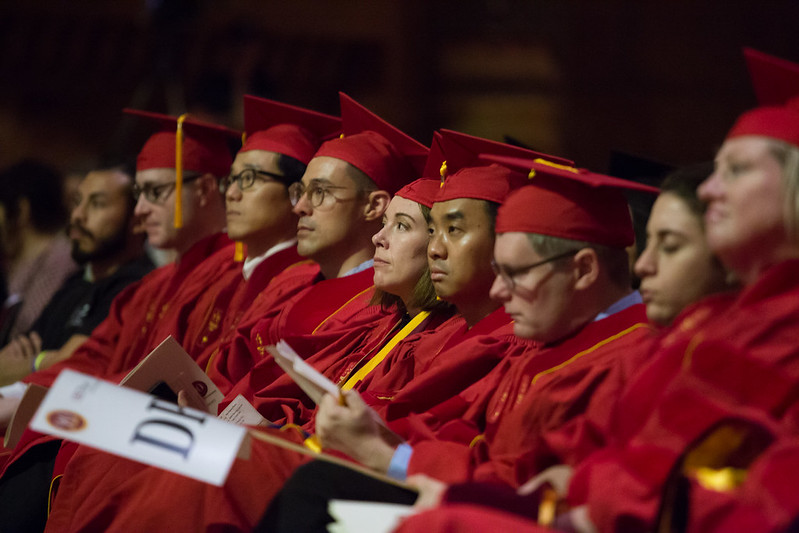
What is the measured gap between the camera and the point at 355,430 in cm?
227

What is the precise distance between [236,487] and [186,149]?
6.78ft

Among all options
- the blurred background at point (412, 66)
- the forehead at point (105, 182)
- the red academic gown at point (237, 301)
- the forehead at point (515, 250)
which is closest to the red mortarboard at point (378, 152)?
the red academic gown at point (237, 301)

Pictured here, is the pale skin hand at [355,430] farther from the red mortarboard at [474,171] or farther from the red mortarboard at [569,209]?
the red mortarboard at [474,171]

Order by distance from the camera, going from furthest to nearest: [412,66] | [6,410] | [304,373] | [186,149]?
1. [412,66]
2. [186,149]
3. [6,410]
4. [304,373]

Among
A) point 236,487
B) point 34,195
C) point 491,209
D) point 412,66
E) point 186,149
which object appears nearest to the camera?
point 236,487

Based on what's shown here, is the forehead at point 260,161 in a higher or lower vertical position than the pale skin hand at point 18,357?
higher

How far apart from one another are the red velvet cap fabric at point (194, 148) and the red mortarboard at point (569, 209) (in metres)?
2.10

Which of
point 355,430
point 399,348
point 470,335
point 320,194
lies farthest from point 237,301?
point 355,430

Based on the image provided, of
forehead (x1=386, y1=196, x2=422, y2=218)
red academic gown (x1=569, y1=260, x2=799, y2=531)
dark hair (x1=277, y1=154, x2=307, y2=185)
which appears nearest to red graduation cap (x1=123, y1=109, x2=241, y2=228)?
dark hair (x1=277, y1=154, x2=307, y2=185)

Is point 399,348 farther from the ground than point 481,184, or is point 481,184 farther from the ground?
point 481,184

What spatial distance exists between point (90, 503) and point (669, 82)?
19.4 ft

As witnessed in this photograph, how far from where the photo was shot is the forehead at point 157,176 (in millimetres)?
4207

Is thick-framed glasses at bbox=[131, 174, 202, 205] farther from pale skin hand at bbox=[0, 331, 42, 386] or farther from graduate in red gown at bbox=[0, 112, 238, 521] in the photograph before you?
pale skin hand at bbox=[0, 331, 42, 386]

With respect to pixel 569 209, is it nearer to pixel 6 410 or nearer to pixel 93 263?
pixel 6 410
